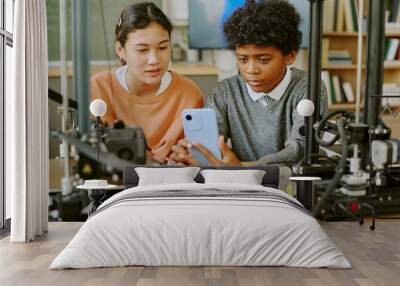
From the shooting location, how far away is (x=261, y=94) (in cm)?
557

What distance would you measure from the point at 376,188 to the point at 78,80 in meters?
4.25

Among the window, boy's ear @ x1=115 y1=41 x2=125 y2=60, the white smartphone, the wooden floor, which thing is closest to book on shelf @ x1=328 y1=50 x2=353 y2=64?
the white smartphone

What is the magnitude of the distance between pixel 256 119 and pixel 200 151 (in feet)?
2.13

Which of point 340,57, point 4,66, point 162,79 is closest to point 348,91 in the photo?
point 340,57

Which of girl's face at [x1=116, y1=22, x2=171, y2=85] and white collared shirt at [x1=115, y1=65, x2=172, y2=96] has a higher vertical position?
girl's face at [x1=116, y1=22, x2=171, y2=85]

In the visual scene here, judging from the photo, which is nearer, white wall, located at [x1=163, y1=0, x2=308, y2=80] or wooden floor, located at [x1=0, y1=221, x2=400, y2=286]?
wooden floor, located at [x1=0, y1=221, x2=400, y2=286]

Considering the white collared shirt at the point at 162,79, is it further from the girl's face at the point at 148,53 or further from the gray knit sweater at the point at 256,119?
the gray knit sweater at the point at 256,119

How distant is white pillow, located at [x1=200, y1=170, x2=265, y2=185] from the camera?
5270 mm

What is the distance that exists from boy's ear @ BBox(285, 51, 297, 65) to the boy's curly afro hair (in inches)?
1.2

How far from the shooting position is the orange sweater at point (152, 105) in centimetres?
562

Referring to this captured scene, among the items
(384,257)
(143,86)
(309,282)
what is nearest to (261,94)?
(143,86)

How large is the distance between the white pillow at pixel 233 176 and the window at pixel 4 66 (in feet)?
6.27

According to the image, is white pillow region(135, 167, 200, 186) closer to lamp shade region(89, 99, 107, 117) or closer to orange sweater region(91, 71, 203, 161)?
orange sweater region(91, 71, 203, 161)

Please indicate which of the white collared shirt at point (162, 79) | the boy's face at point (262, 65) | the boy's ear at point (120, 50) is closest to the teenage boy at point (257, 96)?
the boy's face at point (262, 65)
